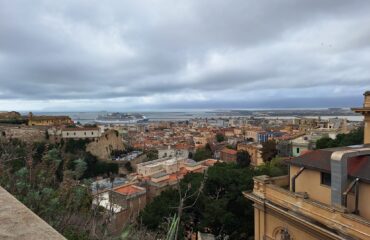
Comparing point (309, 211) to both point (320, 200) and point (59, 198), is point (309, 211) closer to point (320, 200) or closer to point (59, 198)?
point (320, 200)

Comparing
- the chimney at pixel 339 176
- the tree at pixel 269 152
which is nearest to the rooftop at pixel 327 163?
the chimney at pixel 339 176

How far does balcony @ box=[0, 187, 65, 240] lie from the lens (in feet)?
4.29

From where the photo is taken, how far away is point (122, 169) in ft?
149

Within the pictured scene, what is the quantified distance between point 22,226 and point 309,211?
704 cm

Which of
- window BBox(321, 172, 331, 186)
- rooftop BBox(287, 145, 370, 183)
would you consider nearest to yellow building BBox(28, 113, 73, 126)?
rooftop BBox(287, 145, 370, 183)

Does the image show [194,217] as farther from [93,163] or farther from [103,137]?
[103,137]

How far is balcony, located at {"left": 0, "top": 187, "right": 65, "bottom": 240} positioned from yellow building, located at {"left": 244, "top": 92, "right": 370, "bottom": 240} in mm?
6086

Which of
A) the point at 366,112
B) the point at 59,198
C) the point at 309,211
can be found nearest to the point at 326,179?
the point at 309,211

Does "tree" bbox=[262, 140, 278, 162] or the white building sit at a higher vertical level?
the white building

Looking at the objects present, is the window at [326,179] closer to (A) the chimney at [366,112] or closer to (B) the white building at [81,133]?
(A) the chimney at [366,112]

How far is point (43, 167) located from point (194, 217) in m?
9.93

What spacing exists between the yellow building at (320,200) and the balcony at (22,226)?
609cm

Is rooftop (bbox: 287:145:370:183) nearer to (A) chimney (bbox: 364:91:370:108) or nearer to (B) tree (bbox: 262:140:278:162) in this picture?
(A) chimney (bbox: 364:91:370:108)

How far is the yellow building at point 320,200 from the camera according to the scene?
665cm
